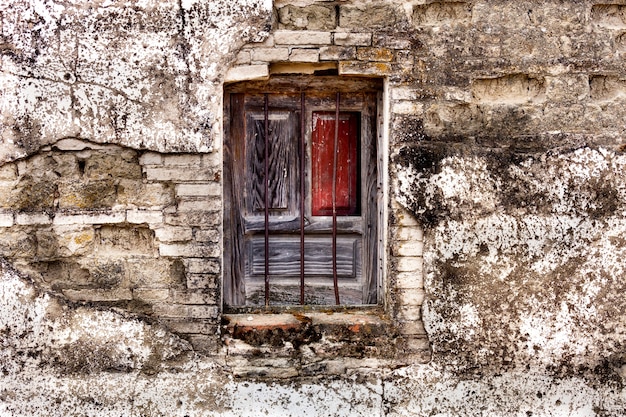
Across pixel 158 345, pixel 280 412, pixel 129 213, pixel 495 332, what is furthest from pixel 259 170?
pixel 495 332

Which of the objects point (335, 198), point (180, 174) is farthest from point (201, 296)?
point (335, 198)

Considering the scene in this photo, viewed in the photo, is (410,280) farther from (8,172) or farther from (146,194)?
(8,172)

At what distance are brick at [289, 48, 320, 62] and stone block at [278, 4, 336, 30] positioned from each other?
4.8 inches

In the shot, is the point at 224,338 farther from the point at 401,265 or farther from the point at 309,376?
the point at 401,265

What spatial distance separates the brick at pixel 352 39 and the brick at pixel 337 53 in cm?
2

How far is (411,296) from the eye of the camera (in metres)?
→ 3.15

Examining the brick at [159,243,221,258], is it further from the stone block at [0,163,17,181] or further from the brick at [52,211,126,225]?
the stone block at [0,163,17,181]

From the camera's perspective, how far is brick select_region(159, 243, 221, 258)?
10.2 ft

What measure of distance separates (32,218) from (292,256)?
4.31ft

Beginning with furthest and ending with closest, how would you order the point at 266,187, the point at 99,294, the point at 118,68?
the point at 266,187
the point at 99,294
the point at 118,68

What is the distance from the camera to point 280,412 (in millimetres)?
3150

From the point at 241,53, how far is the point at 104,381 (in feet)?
5.75

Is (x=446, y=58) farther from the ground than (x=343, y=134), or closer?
farther from the ground

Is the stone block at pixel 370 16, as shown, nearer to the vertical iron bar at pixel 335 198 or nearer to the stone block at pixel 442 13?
the stone block at pixel 442 13
